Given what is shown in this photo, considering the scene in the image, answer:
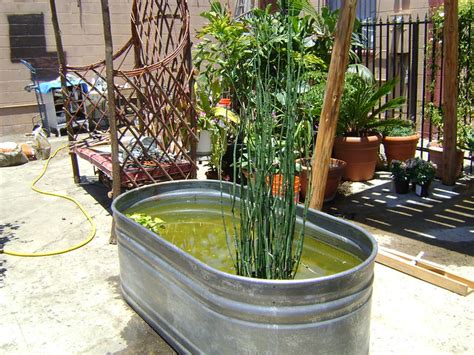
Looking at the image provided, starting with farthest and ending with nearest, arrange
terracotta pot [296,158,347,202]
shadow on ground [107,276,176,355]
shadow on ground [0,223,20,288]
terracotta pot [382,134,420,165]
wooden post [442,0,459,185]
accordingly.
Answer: terracotta pot [382,134,420,165] → wooden post [442,0,459,185] → terracotta pot [296,158,347,202] → shadow on ground [0,223,20,288] → shadow on ground [107,276,176,355]

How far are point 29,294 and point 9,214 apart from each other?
1966 millimetres

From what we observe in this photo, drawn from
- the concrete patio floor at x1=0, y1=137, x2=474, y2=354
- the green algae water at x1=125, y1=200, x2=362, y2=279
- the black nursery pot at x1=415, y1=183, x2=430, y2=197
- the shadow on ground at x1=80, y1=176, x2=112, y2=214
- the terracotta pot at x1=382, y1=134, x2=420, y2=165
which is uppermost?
the terracotta pot at x1=382, y1=134, x2=420, y2=165

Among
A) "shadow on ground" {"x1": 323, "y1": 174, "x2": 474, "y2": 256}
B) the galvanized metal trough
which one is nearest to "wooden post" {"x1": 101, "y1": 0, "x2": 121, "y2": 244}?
the galvanized metal trough

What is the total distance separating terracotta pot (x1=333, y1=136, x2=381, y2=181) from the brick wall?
636 cm

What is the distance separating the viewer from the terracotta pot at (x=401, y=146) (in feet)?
19.2

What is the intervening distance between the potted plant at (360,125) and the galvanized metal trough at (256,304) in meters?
2.82

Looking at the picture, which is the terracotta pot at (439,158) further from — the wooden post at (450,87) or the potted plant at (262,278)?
the potted plant at (262,278)

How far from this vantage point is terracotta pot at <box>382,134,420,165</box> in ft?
19.2

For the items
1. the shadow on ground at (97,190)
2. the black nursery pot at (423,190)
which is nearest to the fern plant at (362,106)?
the black nursery pot at (423,190)

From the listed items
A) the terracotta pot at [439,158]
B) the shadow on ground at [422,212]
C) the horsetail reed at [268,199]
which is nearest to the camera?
the horsetail reed at [268,199]

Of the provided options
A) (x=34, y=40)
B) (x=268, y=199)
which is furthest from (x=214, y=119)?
(x=34, y=40)

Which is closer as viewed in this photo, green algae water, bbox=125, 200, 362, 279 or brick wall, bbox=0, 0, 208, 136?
green algae water, bbox=125, 200, 362, 279

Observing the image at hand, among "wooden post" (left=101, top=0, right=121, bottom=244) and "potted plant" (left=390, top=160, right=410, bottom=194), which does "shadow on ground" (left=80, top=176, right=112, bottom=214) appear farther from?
"potted plant" (left=390, top=160, right=410, bottom=194)

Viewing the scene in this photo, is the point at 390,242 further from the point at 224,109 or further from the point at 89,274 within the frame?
the point at 224,109
